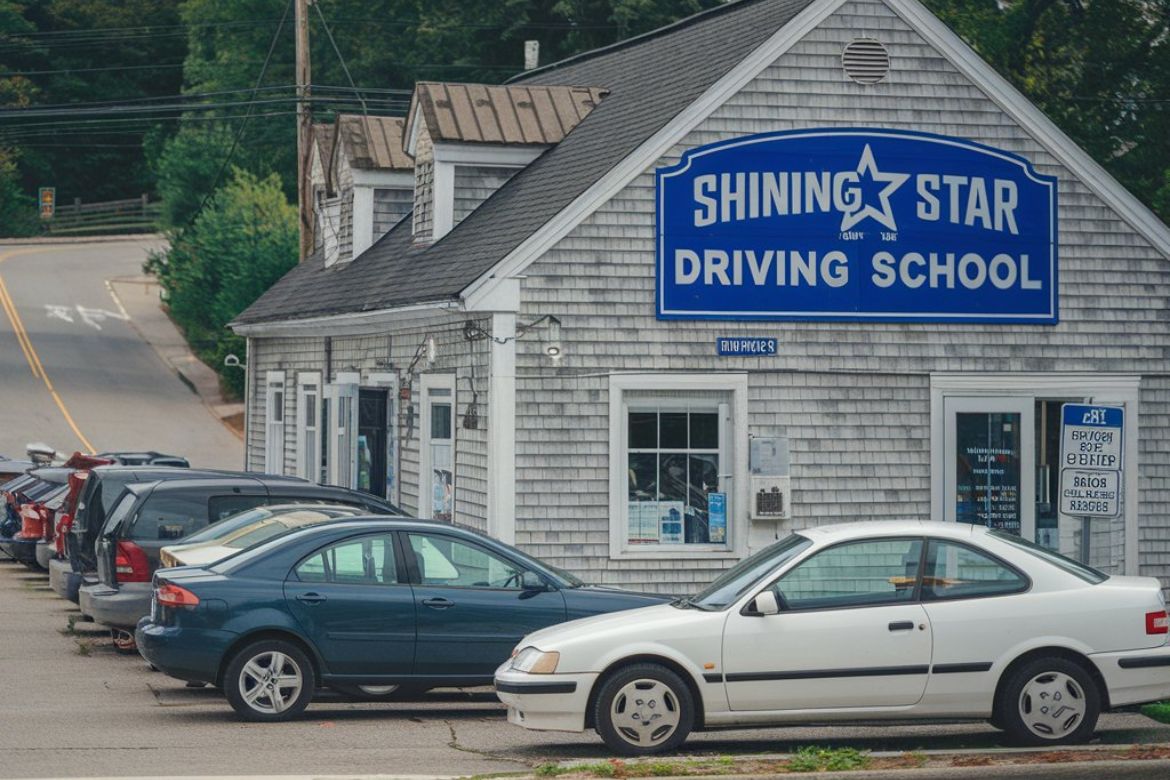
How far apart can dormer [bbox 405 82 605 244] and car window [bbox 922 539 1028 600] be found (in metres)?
11.4

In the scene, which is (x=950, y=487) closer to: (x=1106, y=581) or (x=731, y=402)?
(x=731, y=402)

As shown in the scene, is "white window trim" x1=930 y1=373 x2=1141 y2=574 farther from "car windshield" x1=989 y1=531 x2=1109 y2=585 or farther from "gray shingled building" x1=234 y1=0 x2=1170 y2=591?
"car windshield" x1=989 y1=531 x2=1109 y2=585

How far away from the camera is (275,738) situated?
12.2m

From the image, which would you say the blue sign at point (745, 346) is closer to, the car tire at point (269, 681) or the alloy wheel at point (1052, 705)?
the car tire at point (269, 681)

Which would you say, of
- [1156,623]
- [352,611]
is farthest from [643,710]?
[1156,623]

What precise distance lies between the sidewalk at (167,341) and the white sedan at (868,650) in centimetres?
3755

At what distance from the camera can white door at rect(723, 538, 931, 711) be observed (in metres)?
11.2

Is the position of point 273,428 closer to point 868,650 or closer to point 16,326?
point 868,650

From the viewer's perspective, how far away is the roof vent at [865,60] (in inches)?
762

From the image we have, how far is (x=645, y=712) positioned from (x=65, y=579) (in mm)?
9354

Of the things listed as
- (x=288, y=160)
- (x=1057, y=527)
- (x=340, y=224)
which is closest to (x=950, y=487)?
(x=1057, y=527)

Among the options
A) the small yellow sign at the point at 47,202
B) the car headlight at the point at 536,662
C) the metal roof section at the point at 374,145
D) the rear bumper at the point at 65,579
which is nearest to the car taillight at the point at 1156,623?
the car headlight at the point at 536,662

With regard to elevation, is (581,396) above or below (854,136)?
below

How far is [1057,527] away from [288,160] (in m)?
52.2
